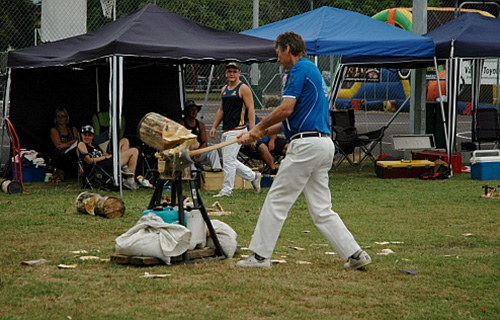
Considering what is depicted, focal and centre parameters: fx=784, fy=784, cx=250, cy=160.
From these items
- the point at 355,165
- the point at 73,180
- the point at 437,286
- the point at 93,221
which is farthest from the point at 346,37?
the point at 437,286

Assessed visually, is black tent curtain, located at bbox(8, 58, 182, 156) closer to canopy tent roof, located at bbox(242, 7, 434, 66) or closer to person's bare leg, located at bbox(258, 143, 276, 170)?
person's bare leg, located at bbox(258, 143, 276, 170)

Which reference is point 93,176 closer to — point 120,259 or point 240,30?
point 120,259

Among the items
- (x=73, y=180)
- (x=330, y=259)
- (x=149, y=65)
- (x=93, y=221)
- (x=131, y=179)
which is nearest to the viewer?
(x=330, y=259)

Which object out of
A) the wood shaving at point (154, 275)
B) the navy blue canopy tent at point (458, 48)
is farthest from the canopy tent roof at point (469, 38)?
the wood shaving at point (154, 275)

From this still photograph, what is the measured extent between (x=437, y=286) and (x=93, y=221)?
14.6 feet

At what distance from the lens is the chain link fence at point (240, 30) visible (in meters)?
18.5

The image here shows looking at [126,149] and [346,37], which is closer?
[126,149]

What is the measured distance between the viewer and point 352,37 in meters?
13.9

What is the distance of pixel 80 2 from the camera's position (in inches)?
587

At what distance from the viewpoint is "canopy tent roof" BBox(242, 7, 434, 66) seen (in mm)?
13500

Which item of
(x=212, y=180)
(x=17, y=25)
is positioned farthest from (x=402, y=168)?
(x=17, y=25)

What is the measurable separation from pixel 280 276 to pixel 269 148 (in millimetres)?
7821

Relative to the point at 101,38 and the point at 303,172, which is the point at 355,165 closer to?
the point at 101,38

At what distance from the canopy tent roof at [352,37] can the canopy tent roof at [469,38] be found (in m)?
0.34
